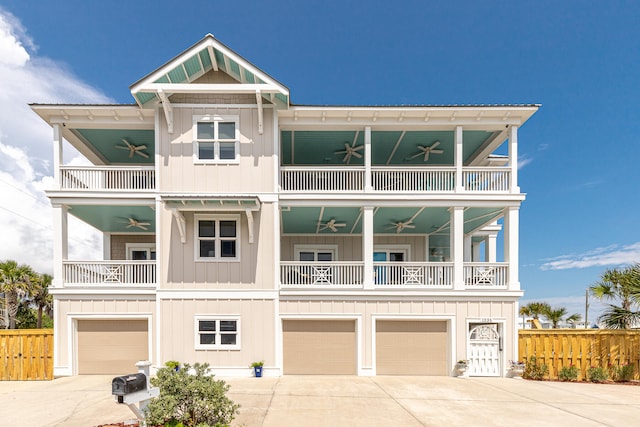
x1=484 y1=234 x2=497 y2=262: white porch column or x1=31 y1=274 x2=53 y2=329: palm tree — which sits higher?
x1=484 y1=234 x2=497 y2=262: white porch column

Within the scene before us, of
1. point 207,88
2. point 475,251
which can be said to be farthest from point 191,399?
point 475,251

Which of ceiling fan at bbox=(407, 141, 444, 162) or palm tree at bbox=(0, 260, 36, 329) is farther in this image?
palm tree at bbox=(0, 260, 36, 329)

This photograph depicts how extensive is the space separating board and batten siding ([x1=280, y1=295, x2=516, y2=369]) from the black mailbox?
6.08 metres

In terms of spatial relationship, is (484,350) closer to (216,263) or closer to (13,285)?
(216,263)

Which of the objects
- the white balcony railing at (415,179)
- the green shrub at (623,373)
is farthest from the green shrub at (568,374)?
the white balcony railing at (415,179)

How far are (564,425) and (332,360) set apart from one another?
6.34 metres

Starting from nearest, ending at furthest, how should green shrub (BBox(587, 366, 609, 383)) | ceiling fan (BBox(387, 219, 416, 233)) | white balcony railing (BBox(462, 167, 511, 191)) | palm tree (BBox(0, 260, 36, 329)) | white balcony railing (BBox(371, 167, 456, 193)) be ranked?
green shrub (BBox(587, 366, 609, 383)) < white balcony railing (BBox(462, 167, 511, 191)) < white balcony railing (BBox(371, 167, 456, 193)) < ceiling fan (BBox(387, 219, 416, 233)) < palm tree (BBox(0, 260, 36, 329))

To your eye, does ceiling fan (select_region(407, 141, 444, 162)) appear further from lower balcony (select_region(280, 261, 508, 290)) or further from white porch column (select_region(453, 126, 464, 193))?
lower balcony (select_region(280, 261, 508, 290))

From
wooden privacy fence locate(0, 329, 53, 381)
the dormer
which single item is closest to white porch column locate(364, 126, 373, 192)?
the dormer

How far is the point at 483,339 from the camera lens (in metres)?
10.9

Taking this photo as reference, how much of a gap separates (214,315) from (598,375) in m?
12.5

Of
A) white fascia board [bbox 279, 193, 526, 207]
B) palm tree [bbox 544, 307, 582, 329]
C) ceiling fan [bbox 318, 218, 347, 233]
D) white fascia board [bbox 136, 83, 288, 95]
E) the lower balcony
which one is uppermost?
white fascia board [bbox 136, 83, 288, 95]

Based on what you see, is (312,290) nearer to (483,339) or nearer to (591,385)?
(483,339)

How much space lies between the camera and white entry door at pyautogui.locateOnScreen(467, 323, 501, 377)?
10828mm
